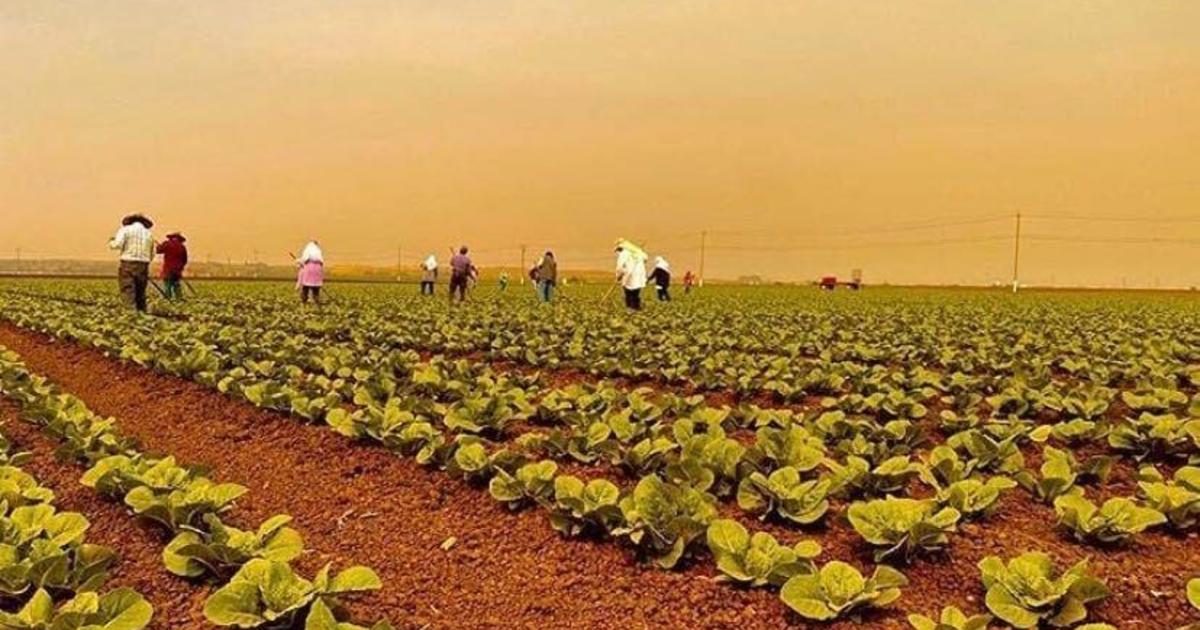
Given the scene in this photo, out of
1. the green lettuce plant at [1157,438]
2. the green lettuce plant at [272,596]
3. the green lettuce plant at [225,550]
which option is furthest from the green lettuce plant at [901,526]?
the green lettuce plant at [1157,438]

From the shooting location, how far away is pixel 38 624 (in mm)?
2928

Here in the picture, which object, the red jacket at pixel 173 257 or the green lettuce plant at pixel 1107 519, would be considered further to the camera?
the red jacket at pixel 173 257

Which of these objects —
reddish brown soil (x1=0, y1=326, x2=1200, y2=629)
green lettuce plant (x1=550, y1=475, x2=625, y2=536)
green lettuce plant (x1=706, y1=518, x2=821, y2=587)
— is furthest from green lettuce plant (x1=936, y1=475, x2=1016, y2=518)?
green lettuce plant (x1=550, y1=475, x2=625, y2=536)

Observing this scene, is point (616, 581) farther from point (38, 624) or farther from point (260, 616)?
point (38, 624)

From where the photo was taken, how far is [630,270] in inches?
950

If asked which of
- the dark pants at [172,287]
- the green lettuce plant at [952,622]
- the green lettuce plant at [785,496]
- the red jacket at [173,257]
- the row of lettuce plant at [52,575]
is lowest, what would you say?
the row of lettuce plant at [52,575]

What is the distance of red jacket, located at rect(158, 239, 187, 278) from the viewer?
22.8 meters

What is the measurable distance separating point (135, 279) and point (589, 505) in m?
17.4

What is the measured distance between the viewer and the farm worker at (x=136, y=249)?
61.6ft

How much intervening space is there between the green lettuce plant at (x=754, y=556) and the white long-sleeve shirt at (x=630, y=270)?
20.1 meters

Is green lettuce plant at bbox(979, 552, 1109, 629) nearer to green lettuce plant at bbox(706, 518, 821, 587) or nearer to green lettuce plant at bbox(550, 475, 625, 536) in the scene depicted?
green lettuce plant at bbox(706, 518, 821, 587)

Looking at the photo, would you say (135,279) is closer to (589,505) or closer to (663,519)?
(589,505)

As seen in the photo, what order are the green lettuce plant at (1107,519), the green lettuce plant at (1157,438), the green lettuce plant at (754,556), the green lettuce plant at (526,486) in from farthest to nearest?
1. the green lettuce plant at (1157,438)
2. the green lettuce plant at (526,486)
3. the green lettuce plant at (1107,519)
4. the green lettuce plant at (754,556)

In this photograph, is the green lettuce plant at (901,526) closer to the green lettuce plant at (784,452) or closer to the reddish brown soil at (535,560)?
the reddish brown soil at (535,560)
